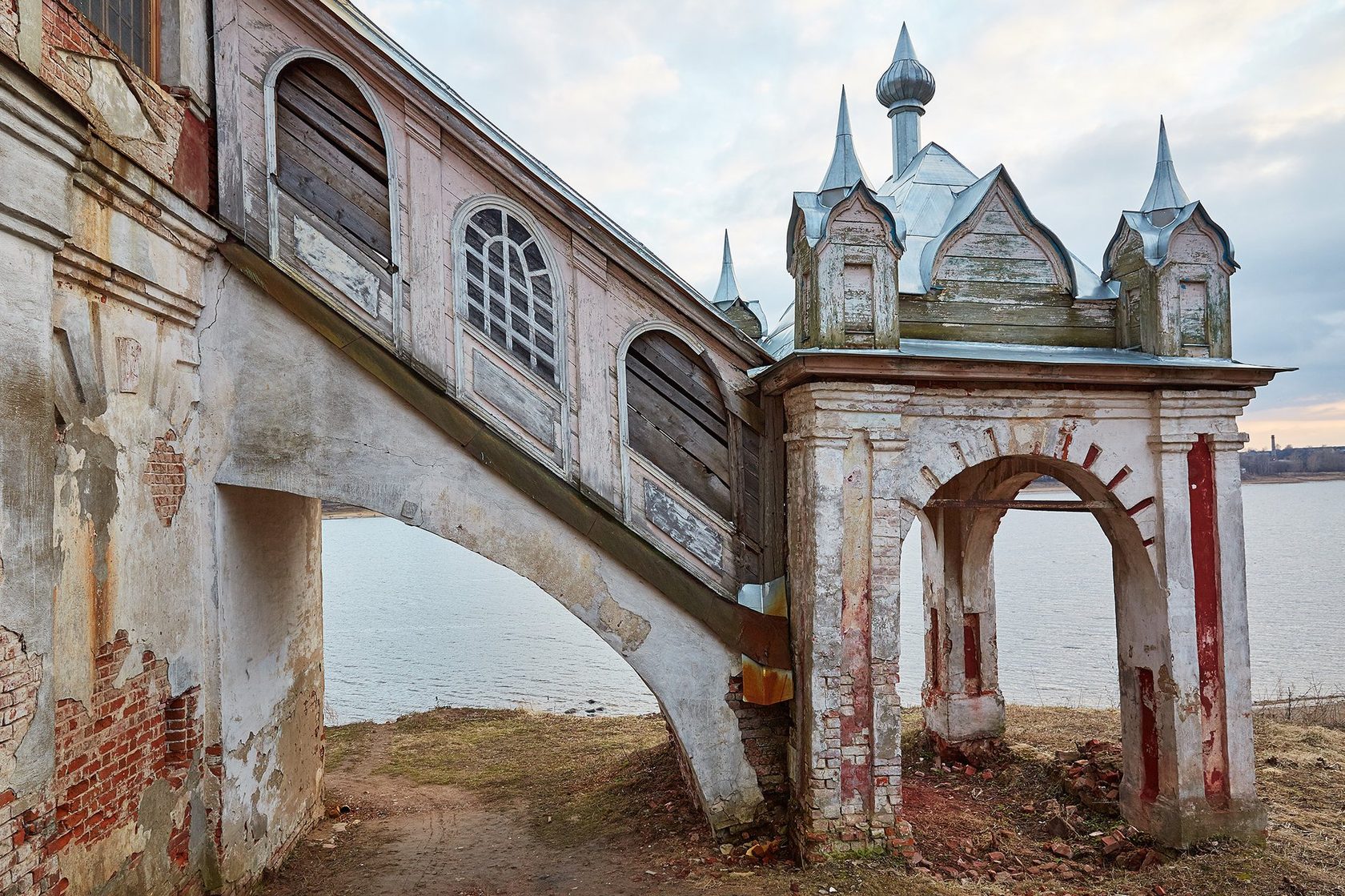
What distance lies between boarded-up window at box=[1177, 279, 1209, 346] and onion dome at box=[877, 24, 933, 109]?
4.42 meters

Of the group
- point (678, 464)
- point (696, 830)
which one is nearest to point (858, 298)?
point (678, 464)

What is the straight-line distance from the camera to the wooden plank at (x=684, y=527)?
6.52m

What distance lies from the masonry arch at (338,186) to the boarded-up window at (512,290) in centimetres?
54

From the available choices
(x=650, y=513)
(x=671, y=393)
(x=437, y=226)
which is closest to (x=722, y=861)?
(x=650, y=513)

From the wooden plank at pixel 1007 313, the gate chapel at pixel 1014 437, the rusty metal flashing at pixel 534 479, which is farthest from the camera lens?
the wooden plank at pixel 1007 313

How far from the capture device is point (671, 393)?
6.66m

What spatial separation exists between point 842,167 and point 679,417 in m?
2.44

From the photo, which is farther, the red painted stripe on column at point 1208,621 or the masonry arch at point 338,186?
the red painted stripe on column at point 1208,621

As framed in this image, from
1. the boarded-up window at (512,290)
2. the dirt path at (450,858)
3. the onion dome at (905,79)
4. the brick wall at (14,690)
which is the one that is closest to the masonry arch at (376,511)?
the dirt path at (450,858)

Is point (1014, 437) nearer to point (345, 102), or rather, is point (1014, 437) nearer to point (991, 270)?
point (991, 270)

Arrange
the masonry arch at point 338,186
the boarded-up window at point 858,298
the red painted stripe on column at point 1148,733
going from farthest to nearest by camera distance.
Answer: the red painted stripe on column at point 1148,733, the boarded-up window at point 858,298, the masonry arch at point 338,186

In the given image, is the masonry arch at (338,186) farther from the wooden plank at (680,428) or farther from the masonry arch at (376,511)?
the wooden plank at (680,428)

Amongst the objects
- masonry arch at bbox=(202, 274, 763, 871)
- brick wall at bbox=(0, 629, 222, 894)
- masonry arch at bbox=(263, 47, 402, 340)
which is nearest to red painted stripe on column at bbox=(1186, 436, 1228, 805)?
masonry arch at bbox=(202, 274, 763, 871)

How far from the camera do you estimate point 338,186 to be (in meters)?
5.94
